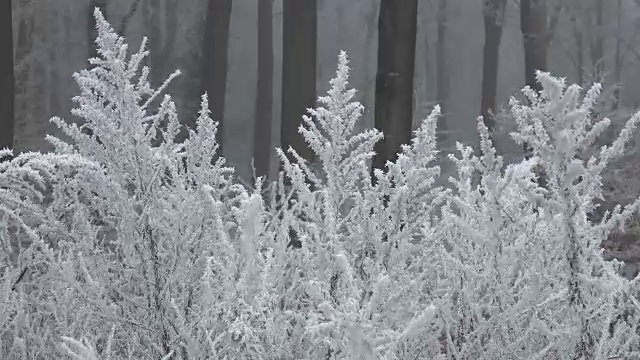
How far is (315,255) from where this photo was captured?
273cm

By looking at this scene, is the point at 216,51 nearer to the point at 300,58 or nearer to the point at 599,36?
the point at 300,58

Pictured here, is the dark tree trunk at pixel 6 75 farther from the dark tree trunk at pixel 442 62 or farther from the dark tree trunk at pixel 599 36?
the dark tree trunk at pixel 599 36

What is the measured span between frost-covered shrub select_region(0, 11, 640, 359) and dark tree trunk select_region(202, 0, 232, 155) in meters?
14.0

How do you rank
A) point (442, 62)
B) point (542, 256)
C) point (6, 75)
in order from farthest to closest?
point (442, 62)
point (6, 75)
point (542, 256)

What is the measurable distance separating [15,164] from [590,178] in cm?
164

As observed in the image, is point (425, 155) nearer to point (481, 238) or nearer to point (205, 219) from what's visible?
point (481, 238)

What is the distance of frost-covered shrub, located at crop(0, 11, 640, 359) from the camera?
7.48ft

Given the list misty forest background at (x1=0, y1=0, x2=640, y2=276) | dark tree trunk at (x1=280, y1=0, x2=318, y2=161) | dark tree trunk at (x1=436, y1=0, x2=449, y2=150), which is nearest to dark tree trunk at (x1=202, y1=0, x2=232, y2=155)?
misty forest background at (x1=0, y1=0, x2=640, y2=276)

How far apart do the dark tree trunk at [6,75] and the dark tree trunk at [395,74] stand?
5.28m

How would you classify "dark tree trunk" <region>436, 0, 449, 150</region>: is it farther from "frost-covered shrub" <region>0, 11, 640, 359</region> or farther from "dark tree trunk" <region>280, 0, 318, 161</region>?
"frost-covered shrub" <region>0, 11, 640, 359</region>

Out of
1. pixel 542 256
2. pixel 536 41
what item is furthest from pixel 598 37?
pixel 542 256

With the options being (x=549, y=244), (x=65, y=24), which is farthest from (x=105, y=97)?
(x=65, y=24)

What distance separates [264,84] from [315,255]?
62.0 feet

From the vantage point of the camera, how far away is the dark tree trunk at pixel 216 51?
1700 centimetres
